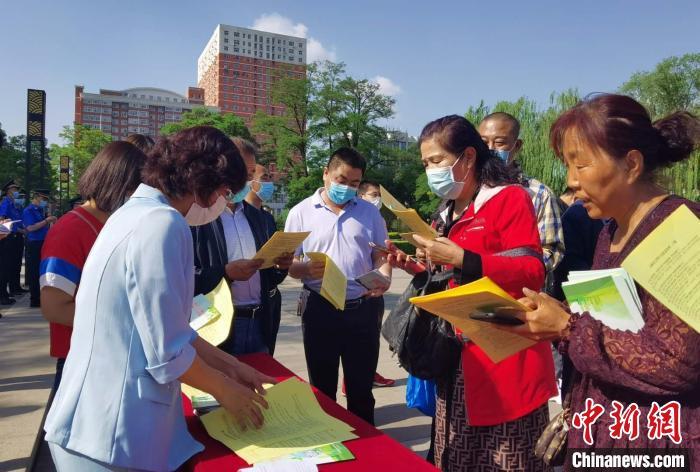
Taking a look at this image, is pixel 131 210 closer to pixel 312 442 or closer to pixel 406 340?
pixel 312 442

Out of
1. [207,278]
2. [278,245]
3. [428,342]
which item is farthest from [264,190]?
[428,342]

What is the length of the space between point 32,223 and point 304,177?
26235 mm

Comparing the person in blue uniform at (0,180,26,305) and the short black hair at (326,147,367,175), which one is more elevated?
the short black hair at (326,147,367,175)

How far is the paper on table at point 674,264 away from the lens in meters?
1.04

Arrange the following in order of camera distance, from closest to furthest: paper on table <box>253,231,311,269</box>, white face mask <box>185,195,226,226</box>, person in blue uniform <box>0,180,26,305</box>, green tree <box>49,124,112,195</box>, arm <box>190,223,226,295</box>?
white face mask <box>185,195,226,226</box> < paper on table <box>253,231,311,269</box> < arm <box>190,223,226,295</box> < person in blue uniform <box>0,180,26,305</box> < green tree <box>49,124,112,195</box>

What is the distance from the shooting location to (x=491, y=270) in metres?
1.75

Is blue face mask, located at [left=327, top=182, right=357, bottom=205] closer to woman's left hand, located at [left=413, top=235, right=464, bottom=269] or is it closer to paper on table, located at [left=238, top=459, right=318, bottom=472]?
woman's left hand, located at [left=413, top=235, right=464, bottom=269]

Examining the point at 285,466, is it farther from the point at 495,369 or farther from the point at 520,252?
the point at 520,252

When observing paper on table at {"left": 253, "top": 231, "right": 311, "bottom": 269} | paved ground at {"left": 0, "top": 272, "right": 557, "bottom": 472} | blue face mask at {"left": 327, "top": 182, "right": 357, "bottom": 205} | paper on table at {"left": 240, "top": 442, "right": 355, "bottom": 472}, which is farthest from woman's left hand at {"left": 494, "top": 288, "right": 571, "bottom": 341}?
paved ground at {"left": 0, "top": 272, "right": 557, "bottom": 472}

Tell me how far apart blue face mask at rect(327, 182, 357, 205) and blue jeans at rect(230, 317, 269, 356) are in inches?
42.7

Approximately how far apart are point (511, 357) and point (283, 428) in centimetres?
89

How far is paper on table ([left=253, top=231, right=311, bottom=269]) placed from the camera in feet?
7.72

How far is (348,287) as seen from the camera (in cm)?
328

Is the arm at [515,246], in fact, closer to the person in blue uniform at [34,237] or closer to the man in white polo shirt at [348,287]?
the man in white polo shirt at [348,287]
